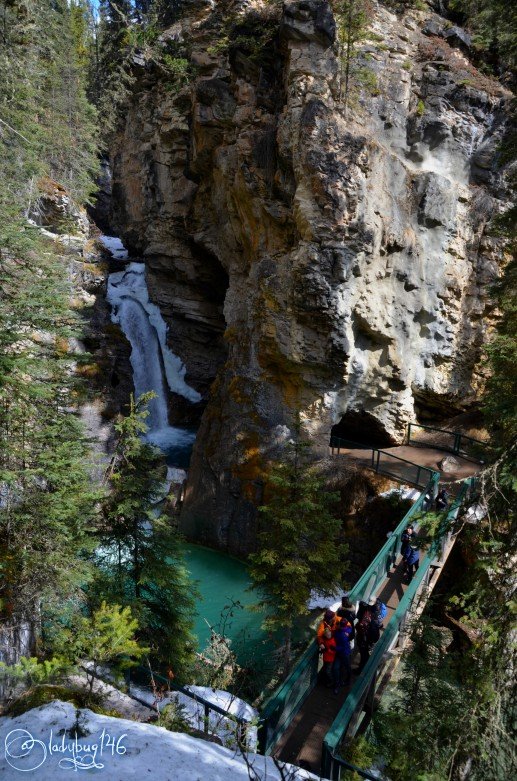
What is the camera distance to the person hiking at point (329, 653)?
7828 mm

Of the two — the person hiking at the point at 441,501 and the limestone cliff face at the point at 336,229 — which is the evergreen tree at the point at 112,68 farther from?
the person hiking at the point at 441,501

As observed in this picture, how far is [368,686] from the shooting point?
7.75 m

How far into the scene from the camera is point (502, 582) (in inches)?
228

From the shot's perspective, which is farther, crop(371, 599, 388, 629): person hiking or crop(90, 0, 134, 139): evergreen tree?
crop(90, 0, 134, 139): evergreen tree

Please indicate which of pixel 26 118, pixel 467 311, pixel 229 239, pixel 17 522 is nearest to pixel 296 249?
pixel 229 239

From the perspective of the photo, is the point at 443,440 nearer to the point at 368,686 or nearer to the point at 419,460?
the point at 419,460

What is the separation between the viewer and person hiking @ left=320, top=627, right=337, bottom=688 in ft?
25.7

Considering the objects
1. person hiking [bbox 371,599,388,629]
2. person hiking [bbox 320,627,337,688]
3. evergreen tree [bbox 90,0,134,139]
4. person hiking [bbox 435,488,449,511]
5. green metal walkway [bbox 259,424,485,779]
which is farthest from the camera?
evergreen tree [bbox 90,0,134,139]

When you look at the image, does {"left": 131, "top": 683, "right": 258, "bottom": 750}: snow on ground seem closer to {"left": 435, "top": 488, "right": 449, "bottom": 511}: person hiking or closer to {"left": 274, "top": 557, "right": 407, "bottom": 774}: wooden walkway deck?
{"left": 274, "top": 557, "right": 407, "bottom": 774}: wooden walkway deck

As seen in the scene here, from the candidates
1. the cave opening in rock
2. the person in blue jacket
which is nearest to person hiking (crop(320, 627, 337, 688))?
the person in blue jacket

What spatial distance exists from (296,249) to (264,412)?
232 inches

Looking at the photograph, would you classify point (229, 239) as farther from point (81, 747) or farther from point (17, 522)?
point (81, 747)

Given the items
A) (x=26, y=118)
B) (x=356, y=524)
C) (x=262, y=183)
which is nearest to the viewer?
(x=26, y=118)

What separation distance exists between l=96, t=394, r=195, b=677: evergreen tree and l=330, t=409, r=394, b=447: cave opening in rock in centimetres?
1038
